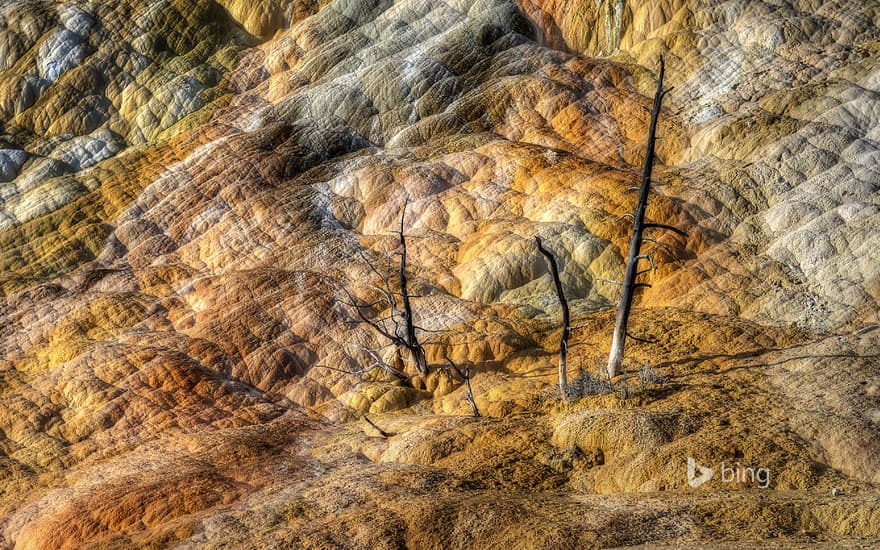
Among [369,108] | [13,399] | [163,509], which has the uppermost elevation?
[369,108]

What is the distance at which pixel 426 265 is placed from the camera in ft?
94.6

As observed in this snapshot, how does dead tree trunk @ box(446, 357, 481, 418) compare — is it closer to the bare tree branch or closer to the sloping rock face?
the sloping rock face

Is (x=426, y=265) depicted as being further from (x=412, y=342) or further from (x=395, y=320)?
(x=412, y=342)

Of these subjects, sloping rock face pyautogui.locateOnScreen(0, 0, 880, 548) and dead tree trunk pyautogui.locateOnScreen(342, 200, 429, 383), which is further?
dead tree trunk pyautogui.locateOnScreen(342, 200, 429, 383)

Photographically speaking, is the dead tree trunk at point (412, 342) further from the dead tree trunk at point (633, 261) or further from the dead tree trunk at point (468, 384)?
the dead tree trunk at point (633, 261)

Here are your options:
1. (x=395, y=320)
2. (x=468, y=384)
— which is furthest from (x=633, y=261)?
(x=395, y=320)

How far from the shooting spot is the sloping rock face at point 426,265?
19.1 m

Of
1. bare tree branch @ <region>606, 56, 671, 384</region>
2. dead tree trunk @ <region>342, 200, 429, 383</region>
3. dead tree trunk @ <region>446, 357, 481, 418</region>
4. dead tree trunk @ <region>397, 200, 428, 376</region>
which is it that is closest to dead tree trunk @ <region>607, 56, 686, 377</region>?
bare tree branch @ <region>606, 56, 671, 384</region>

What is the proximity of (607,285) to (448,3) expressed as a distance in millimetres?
16187

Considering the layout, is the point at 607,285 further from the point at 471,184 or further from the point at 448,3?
the point at 448,3

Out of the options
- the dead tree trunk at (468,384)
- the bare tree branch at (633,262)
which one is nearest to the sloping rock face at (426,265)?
the dead tree trunk at (468,384)

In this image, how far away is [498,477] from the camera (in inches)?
771

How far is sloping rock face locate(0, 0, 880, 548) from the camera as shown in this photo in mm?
19125

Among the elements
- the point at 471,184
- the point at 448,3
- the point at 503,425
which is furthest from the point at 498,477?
the point at 448,3
